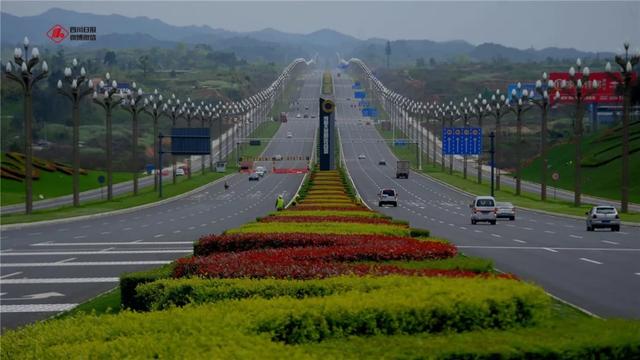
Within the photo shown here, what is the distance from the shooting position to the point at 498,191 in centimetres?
10719

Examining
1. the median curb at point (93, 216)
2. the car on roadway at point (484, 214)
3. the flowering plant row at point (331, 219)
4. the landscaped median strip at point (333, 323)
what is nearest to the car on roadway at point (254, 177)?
the median curb at point (93, 216)

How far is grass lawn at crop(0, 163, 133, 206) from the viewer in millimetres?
94688

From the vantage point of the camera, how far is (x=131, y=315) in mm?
11867

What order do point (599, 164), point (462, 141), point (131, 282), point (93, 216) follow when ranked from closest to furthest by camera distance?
point (131, 282) → point (93, 216) → point (462, 141) → point (599, 164)

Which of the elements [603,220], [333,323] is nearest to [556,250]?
[603,220]

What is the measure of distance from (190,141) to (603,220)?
5491 centimetres

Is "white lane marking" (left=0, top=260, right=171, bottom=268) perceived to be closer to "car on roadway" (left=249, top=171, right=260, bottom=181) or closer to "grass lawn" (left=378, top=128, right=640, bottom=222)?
"grass lawn" (left=378, top=128, right=640, bottom=222)

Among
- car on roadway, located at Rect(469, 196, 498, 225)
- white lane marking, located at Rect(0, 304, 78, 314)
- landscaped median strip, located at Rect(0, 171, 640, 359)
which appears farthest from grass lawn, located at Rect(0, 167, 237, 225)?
landscaped median strip, located at Rect(0, 171, 640, 359)

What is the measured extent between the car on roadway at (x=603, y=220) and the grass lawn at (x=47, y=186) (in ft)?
166

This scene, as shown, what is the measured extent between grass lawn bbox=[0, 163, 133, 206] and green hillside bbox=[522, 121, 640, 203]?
49932mm

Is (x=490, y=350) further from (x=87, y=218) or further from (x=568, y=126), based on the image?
(x=568, y=126)

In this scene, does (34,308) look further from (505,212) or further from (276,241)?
(505,212)

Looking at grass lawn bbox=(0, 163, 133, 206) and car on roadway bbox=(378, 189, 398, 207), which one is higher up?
car on roadway bbox=(378, 189, 398, 207)

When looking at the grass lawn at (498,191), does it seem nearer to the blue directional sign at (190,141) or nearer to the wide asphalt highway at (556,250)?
Result: the wide asphalt highway at (556,250)
